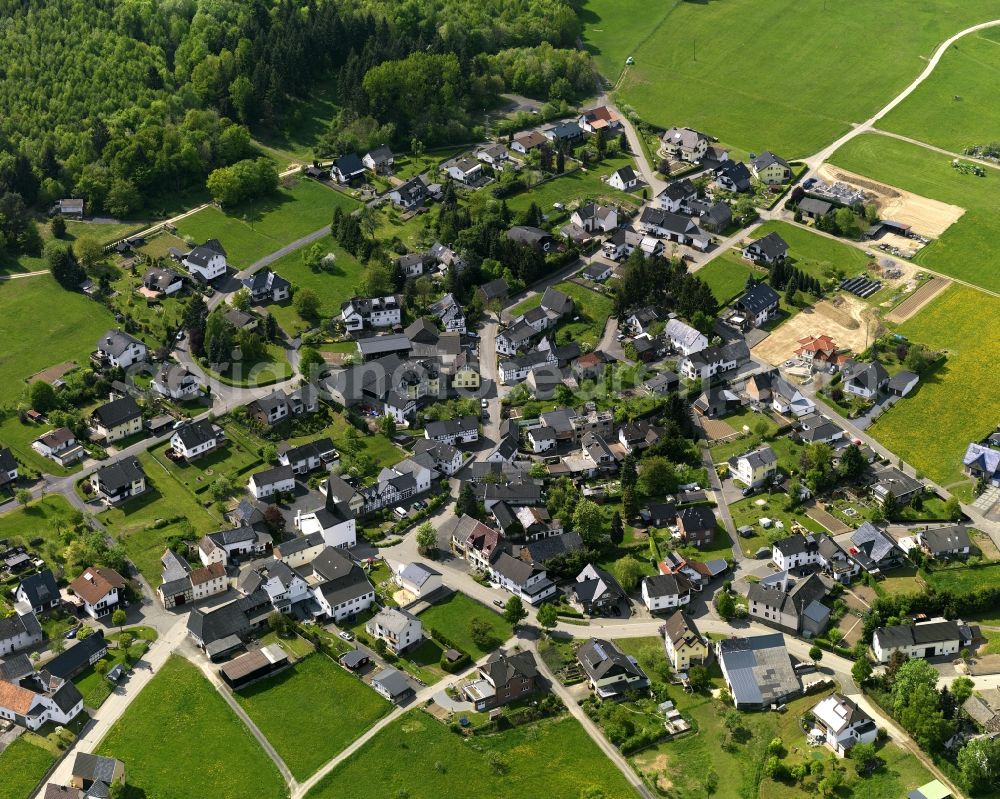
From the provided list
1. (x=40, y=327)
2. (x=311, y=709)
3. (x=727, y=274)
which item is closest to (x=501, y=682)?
(x=311, y=709)

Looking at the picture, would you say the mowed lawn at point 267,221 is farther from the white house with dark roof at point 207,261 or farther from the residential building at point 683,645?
the residential building at point 683,645

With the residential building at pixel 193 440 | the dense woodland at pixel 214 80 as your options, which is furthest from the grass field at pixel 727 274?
the residential building at pixel 193 440

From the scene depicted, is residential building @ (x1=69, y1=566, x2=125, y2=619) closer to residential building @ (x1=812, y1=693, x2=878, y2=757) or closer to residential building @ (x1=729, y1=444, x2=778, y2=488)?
residential building @ (x1=812, y1=693, x2=878, y2=757)

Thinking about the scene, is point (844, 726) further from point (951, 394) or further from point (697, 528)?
point (951, 394)

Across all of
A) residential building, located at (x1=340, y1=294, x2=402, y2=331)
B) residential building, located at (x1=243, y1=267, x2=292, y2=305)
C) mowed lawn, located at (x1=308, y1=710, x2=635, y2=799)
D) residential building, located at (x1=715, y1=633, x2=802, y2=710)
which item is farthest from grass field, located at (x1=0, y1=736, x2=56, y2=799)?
residential building, located at (x1=243, y1=267, x2=292, y2=305)

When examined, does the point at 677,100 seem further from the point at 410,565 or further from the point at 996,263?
→ the point at 410,565
